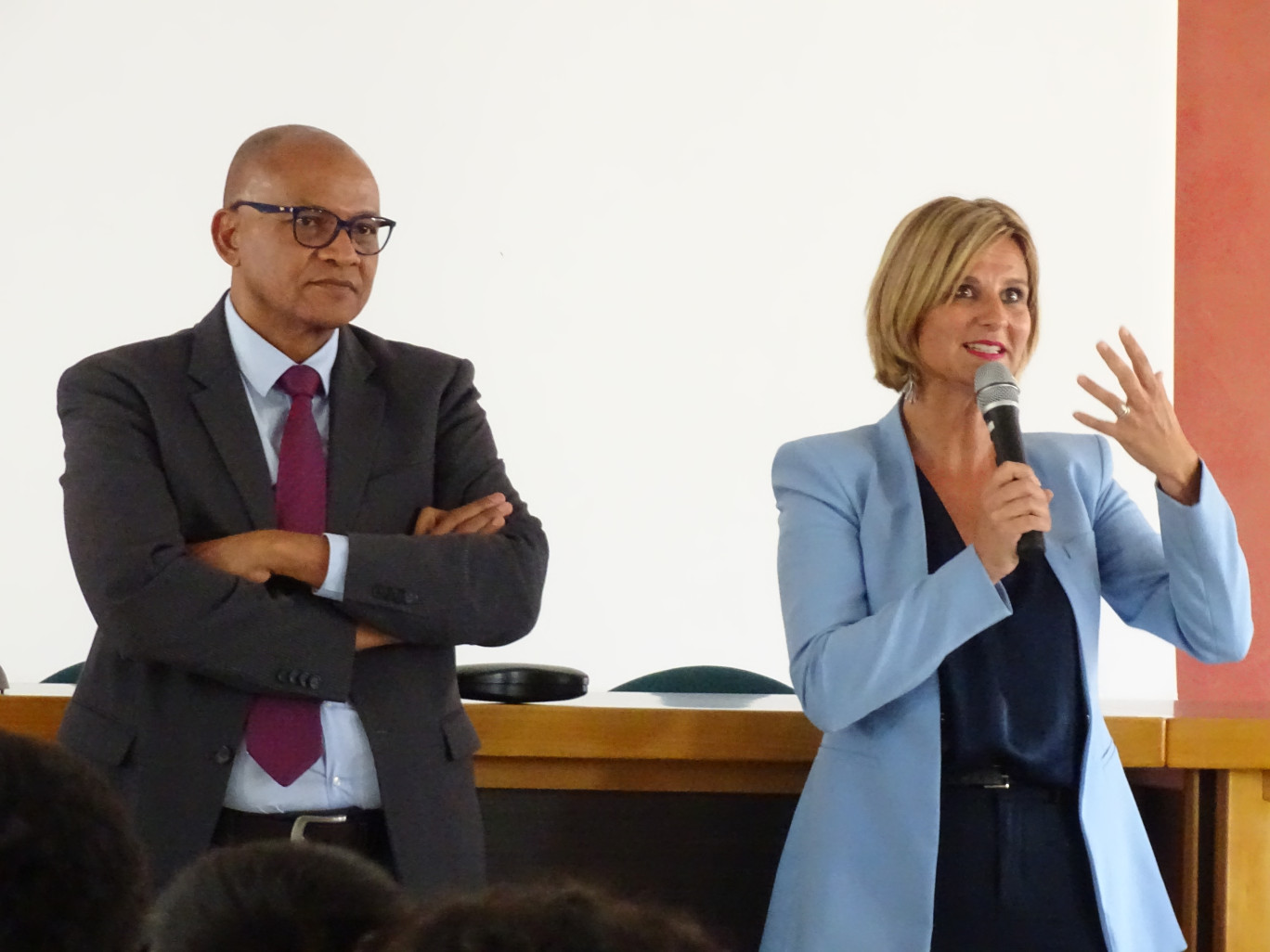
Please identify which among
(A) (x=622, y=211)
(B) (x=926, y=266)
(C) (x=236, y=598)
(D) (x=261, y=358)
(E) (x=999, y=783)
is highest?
(A) (x=622, y=211)

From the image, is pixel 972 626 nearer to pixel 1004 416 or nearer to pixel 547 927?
pixel 1004 416

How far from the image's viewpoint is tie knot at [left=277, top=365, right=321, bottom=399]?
1915 millimetres

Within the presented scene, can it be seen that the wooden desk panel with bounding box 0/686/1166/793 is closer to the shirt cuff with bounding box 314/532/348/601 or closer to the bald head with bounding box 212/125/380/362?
the shirt cuff with bounding box 314/532/348/601

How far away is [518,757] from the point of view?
7.18 ft

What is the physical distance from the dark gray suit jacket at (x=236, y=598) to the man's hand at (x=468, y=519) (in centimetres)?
2

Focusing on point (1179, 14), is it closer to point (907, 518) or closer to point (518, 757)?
point (907, 518)

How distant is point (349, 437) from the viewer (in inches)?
74.9

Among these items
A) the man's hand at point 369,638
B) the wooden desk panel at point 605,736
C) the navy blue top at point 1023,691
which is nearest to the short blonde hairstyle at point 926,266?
the navy blue top at point 1023,691

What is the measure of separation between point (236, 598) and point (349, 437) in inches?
10.7

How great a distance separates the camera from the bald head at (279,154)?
192 centimetres

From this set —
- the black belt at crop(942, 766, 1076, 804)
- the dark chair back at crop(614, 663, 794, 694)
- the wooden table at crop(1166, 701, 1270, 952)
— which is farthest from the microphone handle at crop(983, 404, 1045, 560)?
the dark chair back at crop(614, 663, 794, 694)

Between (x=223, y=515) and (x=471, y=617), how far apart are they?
35 cm

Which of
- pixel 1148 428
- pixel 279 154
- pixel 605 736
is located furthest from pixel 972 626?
pixel 279 154

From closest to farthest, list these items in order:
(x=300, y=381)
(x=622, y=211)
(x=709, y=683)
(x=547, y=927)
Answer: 1. (x=547, y=927)
2. (x=300, y=381)
3. (x=709, y=683)
4. (x=622, y=211)
